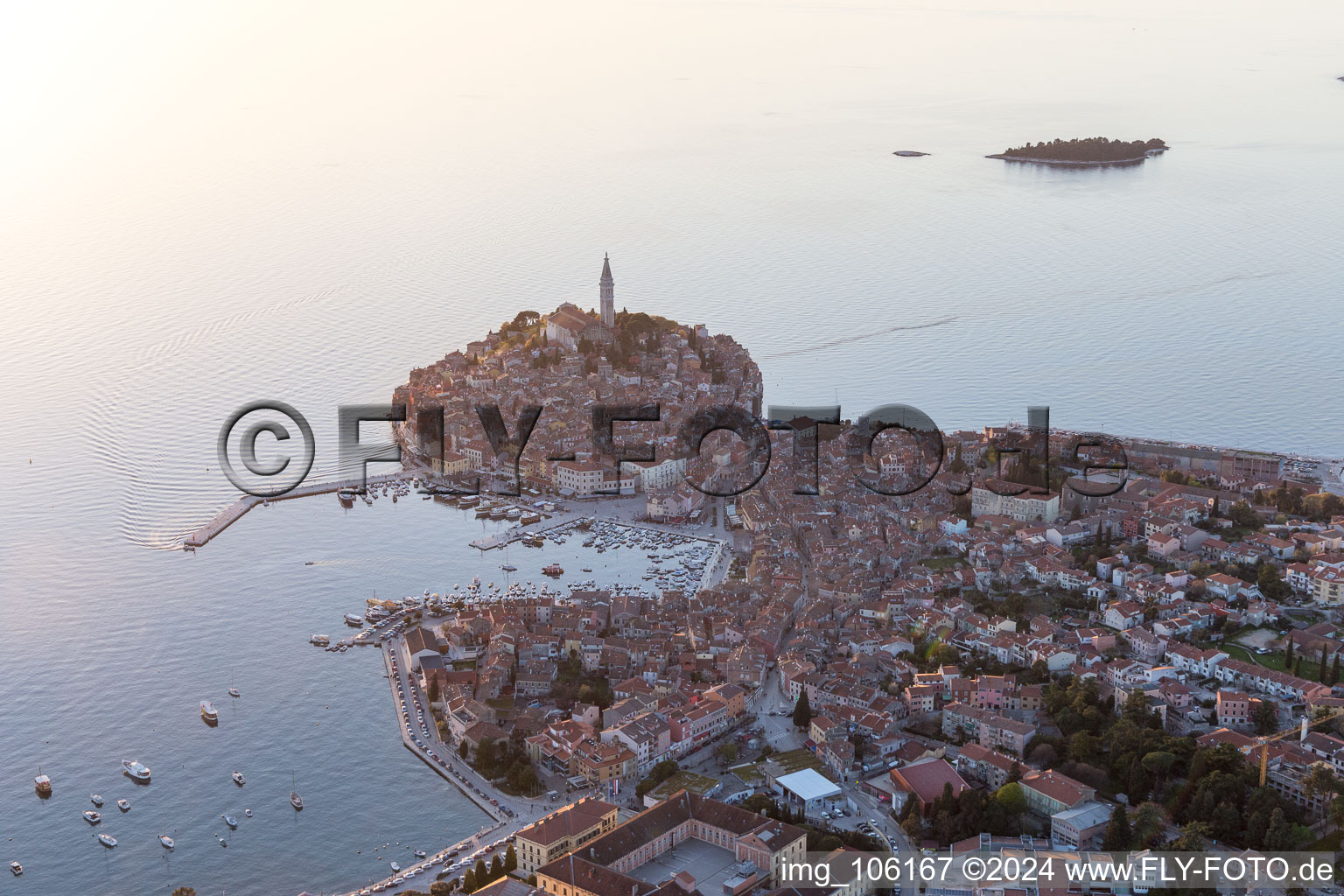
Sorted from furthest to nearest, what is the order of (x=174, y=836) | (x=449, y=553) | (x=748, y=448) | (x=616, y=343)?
(x=616, y=343) → (x=748, y=448) → (x=449, y=553) → (x=174, y=836)

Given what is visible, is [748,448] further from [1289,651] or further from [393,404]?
[1289,651]

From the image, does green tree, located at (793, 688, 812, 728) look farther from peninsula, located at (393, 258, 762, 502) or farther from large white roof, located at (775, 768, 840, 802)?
peninsula, located at (393, 258, 762, 502)

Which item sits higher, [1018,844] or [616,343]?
[616,343]

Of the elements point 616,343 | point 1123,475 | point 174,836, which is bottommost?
point 174,836

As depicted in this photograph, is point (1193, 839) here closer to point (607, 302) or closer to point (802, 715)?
point (802, 715)

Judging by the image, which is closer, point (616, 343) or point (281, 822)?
point (281, 822)

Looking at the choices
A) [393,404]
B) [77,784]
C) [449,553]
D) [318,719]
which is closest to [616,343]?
[393,404]

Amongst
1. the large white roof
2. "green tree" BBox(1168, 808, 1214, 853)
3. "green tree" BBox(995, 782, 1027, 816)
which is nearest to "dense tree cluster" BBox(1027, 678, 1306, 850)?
"green tree" BBox(1168, 808, 1214, 853)
